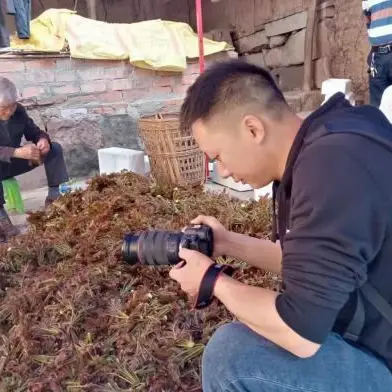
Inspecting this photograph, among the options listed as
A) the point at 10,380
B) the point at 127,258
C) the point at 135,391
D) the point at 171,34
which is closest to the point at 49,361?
the point at 10,380

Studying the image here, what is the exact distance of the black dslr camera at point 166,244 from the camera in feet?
5.13

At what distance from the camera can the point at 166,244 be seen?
1581 mm

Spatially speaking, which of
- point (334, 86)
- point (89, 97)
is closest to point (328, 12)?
point (334, 86)

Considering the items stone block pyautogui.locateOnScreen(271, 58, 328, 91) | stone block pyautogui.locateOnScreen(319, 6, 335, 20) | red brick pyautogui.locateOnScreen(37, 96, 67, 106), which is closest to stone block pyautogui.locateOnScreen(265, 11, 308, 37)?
stone block pyautogui.locateOnScreen(319, 6, 335, 20)

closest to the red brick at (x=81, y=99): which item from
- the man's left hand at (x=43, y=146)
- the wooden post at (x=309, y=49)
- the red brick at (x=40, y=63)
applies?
Result: the red brick at (x=40, y=63)

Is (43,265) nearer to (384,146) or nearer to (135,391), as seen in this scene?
(135,391)

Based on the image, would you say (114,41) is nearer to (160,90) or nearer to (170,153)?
(160,90)

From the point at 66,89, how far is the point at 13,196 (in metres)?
1.66

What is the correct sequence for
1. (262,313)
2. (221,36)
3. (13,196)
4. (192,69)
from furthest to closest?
1. (221,36)
2. (192,69)
3. (13,196)
4. (262,313)

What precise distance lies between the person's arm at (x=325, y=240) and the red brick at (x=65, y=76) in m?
4.84

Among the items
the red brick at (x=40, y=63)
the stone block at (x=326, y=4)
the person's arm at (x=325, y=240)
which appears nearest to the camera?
the person's arm at (x=325, y=240)

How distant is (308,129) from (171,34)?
505 centimetres

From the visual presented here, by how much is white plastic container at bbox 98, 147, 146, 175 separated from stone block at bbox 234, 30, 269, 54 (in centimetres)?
345

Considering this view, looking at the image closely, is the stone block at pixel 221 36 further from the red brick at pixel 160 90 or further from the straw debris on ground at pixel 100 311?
the straw debris on ground at pixel 100 311
